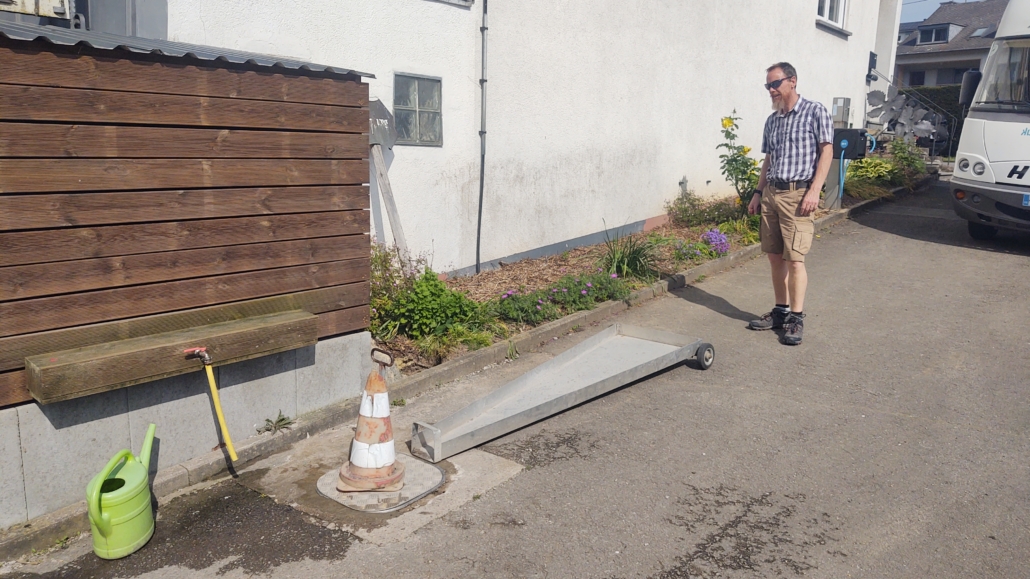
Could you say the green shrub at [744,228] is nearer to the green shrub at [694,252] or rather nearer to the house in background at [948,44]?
the green shrub at [694,252]

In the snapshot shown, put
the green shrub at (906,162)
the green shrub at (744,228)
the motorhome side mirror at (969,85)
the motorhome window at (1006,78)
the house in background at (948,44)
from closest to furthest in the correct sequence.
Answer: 1. the motorhome window at (1006,78)
2. the green shrub at (744,228)
3. the motorhome side mirror at (969,85)
4. the green shrub at (906,162)
5. the house in background at (948,44)

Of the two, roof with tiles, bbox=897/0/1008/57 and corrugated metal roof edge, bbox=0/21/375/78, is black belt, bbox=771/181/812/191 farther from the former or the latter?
roof with tiles, bbox=897/0/1008/57

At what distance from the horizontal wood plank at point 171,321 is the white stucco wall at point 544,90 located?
212 centimetres

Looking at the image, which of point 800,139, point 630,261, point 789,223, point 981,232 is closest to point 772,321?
point 789,223

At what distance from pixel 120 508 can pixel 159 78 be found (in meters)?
2.09

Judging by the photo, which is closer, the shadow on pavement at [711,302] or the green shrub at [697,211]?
the shadow on pavement at [711,302]

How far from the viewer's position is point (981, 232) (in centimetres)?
1100

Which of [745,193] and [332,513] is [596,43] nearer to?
[745,193]

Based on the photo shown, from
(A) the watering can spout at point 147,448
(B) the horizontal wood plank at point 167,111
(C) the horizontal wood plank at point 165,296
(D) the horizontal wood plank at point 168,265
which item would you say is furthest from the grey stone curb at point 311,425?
(B) the horizontal wood plank at point 167,111

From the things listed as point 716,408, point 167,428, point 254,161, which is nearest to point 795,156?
point 716,408

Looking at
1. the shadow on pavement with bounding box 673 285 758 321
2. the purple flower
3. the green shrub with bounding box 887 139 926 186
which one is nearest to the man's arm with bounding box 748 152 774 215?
the shadow on pavement with bounding box 673 285 758 321

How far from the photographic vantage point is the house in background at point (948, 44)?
38469mm

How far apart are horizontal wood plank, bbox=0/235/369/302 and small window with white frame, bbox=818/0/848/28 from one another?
13.8 metres

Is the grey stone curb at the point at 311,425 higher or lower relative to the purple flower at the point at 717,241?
lower
